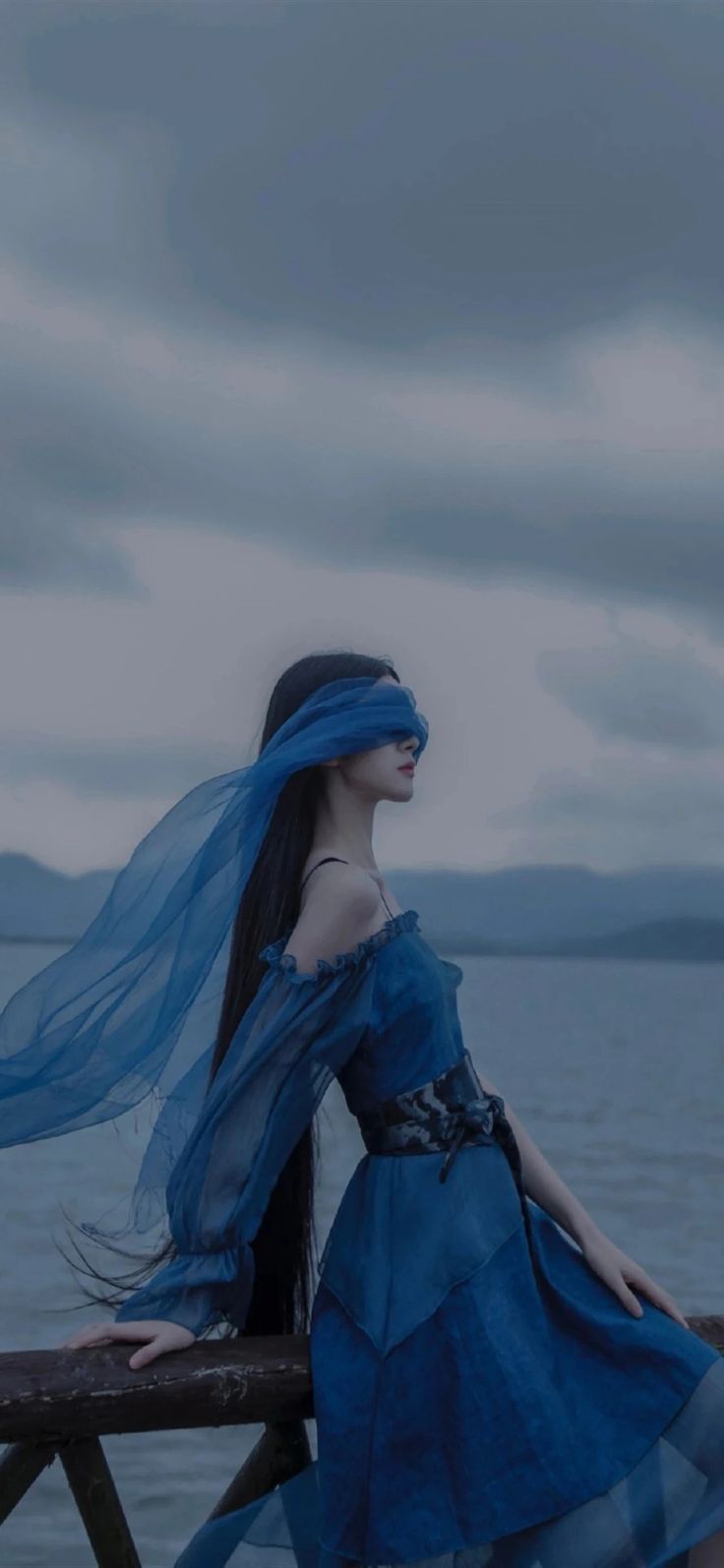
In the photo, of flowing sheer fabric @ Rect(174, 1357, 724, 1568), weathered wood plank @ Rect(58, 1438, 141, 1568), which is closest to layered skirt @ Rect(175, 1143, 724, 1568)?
flowing sheer fabric @ Rect(174, 1357, 724, 1568)

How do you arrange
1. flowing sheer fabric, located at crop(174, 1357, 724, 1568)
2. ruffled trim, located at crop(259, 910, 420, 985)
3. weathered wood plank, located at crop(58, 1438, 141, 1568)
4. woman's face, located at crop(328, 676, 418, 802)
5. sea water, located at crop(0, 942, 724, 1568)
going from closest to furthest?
flowing sheer fabric, located at crop(174, 1357, 724, 1568) → weathered wood plank, located at crop(58, 1438, 141, 1568) → ruffled trim, located at crop(259, 910, 420, 985) → woman's face, located at crop(328, 676, 418, 802) → sea water, located at crop(0, 942, 724, 1568)

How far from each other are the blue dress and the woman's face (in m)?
0.28

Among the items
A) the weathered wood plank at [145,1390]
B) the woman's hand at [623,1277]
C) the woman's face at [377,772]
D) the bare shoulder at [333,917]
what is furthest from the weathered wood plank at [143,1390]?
the woman's face at [377,772]

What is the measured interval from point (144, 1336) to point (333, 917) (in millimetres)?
694

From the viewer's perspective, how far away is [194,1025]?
2852 millimetres

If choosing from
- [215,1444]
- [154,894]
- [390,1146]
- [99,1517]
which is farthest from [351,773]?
[215,1444]

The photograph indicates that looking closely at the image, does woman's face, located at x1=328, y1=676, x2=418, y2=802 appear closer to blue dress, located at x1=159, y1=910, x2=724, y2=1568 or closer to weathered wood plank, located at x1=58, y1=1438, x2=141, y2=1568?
blue dress, located at x1=159, y1=910, x2=724, y2=1568

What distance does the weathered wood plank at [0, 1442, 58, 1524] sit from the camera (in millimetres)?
2496

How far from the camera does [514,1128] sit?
2898 mm

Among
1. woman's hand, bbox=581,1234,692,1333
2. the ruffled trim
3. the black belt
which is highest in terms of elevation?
the ruffled trim

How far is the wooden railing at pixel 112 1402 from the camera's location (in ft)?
8.04

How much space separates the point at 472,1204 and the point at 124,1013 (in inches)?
24.7

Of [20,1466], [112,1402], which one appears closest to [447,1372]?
[112,1402]

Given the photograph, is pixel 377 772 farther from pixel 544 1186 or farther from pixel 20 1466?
pixel 20 1466
